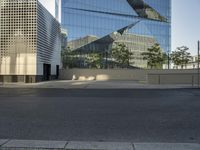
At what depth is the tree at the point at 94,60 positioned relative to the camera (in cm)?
8312

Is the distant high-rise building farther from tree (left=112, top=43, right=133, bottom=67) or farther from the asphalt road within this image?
tree (left=112, top=43, right=133, bottom=67)

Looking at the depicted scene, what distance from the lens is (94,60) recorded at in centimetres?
8419

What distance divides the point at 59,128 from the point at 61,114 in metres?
2.90

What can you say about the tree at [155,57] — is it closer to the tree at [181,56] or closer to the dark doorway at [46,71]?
the tree at [181,56]

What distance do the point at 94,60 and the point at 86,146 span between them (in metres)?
77.7

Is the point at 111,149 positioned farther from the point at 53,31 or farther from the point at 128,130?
the point at 53,31

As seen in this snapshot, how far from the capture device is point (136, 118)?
11.1 m

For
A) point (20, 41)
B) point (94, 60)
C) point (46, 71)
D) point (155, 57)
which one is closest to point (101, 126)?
point (20, 41)

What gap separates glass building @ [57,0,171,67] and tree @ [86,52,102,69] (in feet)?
11.0

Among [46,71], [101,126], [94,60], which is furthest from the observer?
[94,60]

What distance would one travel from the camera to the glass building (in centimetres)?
8600

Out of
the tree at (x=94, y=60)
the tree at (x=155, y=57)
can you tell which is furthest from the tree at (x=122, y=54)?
the tree at (x=94, y=60)

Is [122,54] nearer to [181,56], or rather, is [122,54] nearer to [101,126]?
[181,56]

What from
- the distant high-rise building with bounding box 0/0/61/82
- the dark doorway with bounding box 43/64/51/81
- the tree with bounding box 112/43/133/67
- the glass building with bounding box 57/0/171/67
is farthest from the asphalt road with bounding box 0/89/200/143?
the glass building with bounding box 57/0/171/67
